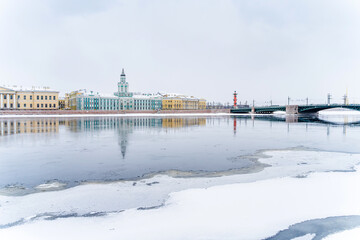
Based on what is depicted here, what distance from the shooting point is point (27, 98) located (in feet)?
240

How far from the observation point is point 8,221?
15.0 ft

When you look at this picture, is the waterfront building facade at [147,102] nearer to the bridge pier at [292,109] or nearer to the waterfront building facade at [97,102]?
the waterfront building facade at [97,102]

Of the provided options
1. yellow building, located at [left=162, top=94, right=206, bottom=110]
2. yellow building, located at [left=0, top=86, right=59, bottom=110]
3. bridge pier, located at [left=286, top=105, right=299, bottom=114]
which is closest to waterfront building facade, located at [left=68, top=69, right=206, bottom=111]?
yellow building, located at [left=162, top=94, right=206, bottom=110]

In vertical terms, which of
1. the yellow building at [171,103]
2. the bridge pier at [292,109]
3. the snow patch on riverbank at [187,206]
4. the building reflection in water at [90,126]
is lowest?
the snow patch on riverbank at [187,206]

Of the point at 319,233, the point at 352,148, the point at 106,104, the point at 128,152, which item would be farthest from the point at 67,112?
the point at 319,233

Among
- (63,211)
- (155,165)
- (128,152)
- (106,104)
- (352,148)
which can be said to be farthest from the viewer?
(106,104)

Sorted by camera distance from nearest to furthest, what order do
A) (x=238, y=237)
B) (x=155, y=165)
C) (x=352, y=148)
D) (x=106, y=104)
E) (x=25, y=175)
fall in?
(x=238, y=237) < (x=25, y=175) < (x=155, y=165) < (x=352, y=148) < (x=106, y=104)

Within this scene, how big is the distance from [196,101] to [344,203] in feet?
380

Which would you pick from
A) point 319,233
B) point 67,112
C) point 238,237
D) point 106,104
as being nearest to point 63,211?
point 238,237

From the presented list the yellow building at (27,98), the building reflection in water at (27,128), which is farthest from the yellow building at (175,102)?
the building reflection in water at (27,128)

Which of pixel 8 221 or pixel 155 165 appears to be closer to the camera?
pixel 8 221

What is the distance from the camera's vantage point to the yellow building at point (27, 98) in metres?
70.2

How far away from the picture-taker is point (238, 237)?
4.07 m

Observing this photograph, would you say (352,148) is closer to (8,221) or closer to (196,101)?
(8,221)
